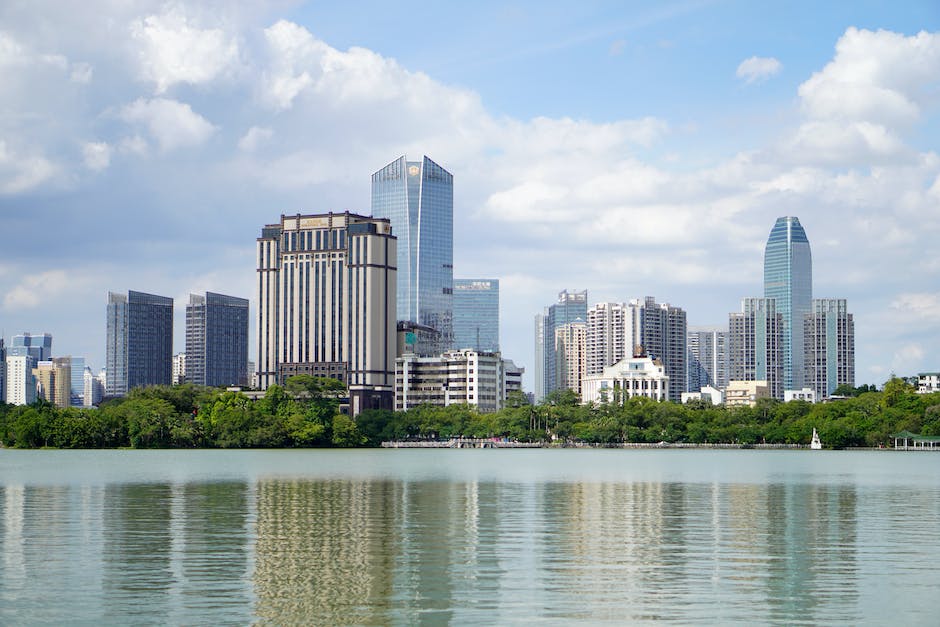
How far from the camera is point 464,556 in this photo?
36.8 metres

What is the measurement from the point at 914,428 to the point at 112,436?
116 meters

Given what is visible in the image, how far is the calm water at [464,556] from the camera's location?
2800 cm

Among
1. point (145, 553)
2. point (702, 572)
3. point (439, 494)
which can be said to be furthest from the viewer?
point (439, 494)

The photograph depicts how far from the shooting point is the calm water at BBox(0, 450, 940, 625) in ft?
91.9

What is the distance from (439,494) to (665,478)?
A: 26.1 meters

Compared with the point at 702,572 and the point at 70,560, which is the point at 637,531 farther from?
the point at 70,560

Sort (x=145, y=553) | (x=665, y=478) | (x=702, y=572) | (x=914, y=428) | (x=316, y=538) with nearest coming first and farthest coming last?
1. (x=702, y=572)
2. (x=145, y=553)
3. (x=316, y=538)
4. (x=665, y=478)
5. (x=914, y=428)

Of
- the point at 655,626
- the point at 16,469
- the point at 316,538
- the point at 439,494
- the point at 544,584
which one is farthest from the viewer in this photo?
the point at 16,469

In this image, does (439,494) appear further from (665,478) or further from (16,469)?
(16,469)

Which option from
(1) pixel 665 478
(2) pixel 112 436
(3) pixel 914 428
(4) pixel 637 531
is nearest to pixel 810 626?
(4) pixel 637 531

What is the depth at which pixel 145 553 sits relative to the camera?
37219 mm

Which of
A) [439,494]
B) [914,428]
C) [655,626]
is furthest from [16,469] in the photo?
A: [914,428]

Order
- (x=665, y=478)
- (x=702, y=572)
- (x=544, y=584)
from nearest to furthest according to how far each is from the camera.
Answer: (x=544, y=584)
(x=702, y=572)
(x=665, y=478)

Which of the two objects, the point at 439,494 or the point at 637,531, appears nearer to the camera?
the point at 637,531
